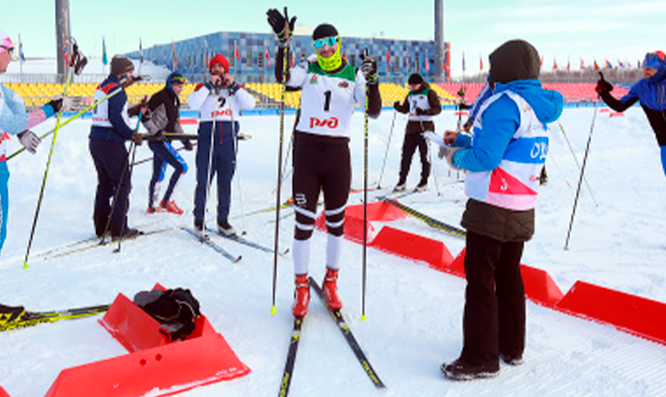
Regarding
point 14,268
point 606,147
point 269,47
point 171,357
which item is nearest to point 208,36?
point 269,47

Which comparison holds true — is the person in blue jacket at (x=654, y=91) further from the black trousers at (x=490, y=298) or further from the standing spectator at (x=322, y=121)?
the black trousers at (x=490, y=298)

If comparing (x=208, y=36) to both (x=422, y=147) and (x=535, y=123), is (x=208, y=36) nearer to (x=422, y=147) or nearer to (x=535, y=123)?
(x=422, y=147)

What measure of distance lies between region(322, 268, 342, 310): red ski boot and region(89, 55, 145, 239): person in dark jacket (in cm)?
277

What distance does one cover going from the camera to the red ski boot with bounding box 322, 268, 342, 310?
3637mm

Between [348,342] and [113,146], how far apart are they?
3.75m

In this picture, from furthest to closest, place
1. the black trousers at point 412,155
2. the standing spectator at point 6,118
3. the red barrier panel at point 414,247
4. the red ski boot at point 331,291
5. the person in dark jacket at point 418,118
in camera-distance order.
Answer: the black trousers at point 412,155 → the person in dark jacket at point 418,118 → the red barrier panel at point 414,247 → the red ski boot at point 331,291 → the standing spectator at point 6,118

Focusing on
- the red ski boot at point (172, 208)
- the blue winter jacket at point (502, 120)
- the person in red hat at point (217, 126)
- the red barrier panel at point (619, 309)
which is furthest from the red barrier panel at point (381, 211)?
the blue winter jacket at point (502, 120)

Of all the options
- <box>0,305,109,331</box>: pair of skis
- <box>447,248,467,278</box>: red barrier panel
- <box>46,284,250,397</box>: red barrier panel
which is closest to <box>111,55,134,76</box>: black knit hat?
<box>0,305,109,331</box>: pair of skis

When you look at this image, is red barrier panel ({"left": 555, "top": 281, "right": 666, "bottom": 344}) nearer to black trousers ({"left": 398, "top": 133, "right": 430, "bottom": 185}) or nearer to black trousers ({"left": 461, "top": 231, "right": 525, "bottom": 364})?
black trousers ({"left": 461, "top": 231, "right": 525, "bottom": 364})

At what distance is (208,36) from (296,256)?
37743 millimetres

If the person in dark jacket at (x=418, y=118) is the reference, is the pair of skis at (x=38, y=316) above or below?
below

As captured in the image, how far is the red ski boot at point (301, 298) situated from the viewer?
3.49m

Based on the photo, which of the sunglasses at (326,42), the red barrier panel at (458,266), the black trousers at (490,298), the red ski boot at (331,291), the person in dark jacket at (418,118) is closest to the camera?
the black trousers at (490,298)

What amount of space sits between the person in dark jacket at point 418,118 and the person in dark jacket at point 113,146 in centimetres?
452
